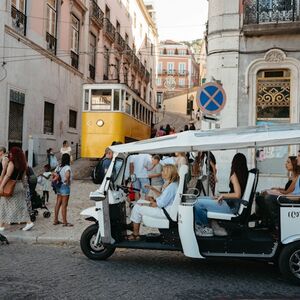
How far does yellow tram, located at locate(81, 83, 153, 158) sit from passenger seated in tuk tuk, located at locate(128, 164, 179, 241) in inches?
514

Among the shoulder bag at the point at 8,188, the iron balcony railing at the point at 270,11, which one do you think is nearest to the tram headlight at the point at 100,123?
the iron balcony railing at the point at 270,11

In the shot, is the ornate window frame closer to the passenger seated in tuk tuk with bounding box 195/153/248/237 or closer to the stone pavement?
the stone pavement

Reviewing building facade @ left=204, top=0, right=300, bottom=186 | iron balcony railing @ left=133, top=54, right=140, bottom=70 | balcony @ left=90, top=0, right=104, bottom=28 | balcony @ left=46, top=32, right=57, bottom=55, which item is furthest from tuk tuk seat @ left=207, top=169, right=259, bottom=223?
iron balcony railing @ left=133, top=54, right=140, bottom=70

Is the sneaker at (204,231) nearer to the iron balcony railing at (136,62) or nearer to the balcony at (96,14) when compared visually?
the balcony at (96,14)

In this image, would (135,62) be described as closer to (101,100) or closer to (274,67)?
(101,100)

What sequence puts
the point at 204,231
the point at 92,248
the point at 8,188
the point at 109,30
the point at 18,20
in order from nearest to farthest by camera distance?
the point at 204,231 < the point at 92,248 < the point at 8,188 < the point at 18,20 < the point at 109,30

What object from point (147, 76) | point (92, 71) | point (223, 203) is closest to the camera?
point (223, 203)

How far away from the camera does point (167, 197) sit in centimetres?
679

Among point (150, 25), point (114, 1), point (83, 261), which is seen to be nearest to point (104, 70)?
point (114, 1)

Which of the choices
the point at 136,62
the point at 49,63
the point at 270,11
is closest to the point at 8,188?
the point at 270,11

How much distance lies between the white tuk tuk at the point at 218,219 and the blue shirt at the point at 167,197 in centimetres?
21

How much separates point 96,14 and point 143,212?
1020 inches

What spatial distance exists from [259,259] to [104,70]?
29320 millimetres

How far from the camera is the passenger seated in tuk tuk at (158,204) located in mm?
6754
